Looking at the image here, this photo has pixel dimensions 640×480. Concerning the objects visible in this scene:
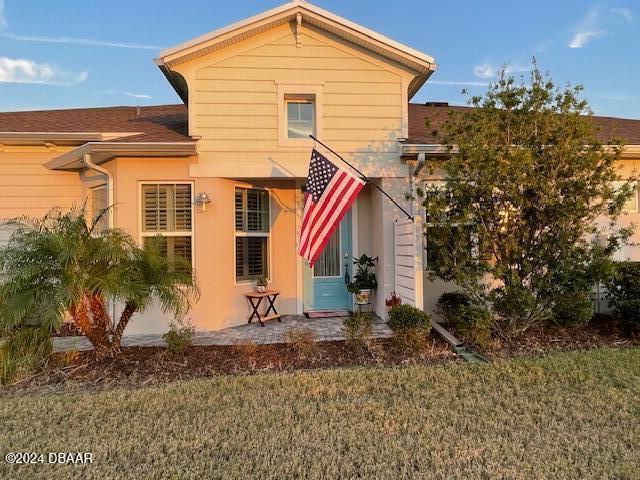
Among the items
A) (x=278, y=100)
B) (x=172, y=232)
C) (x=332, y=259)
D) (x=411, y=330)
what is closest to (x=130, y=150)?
(x=172, y=232)

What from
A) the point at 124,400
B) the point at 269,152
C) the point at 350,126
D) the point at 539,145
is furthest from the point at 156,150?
the point at 539,145

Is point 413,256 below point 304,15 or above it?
below

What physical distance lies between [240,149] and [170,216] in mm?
1666

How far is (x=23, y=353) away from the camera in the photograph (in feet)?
15.1

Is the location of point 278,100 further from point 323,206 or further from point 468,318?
point 468,318

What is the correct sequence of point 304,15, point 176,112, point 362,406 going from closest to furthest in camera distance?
point 362,406
point 304,15
point 176,112

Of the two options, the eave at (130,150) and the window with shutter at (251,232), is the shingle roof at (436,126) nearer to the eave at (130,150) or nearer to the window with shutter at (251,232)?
the window with shutter at (251,232)

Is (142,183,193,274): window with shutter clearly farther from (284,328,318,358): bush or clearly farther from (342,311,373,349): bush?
(342,311,373,349): bush

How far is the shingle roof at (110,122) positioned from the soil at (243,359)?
136 inches

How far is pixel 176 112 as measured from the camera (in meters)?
9.71

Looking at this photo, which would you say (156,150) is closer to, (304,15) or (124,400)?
(304,15)

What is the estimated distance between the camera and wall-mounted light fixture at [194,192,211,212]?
652 cm

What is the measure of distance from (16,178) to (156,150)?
133 inches

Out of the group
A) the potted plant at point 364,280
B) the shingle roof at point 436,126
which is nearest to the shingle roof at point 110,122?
the potted plant at point 364,280
